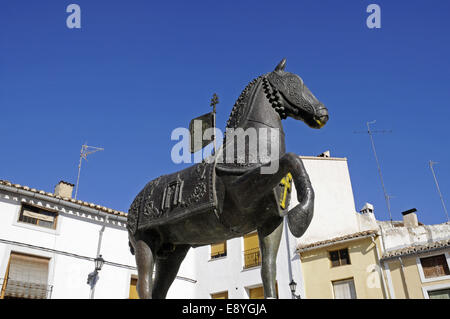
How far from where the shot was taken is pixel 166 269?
488 centimetres

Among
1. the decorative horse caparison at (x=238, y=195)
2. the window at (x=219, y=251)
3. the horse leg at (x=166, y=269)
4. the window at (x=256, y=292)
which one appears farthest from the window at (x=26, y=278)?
the decorative horse caparison at (x=238, y=195)

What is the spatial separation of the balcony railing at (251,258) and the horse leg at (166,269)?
17128 millimetres

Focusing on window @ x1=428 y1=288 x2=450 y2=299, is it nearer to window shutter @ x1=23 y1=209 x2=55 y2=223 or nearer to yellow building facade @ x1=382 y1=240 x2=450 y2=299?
yellow building facade @ x1=382 y1=240 x2=450 y2=299

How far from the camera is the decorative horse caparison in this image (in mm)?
3947

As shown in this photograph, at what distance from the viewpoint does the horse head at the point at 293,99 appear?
161 inches

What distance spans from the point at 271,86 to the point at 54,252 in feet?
52.3

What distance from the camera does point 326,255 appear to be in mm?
21141

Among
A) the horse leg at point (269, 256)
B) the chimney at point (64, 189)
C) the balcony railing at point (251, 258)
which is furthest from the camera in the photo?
Answer: the chimney at point (64, 189)

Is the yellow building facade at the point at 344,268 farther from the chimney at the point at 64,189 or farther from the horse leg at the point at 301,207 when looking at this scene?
the horse leg at the point at 301,207

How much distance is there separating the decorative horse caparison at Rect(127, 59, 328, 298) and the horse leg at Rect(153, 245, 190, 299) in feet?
0.23

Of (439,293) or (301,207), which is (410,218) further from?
(301,207)

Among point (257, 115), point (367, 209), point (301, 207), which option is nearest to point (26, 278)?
point (257, 115)
